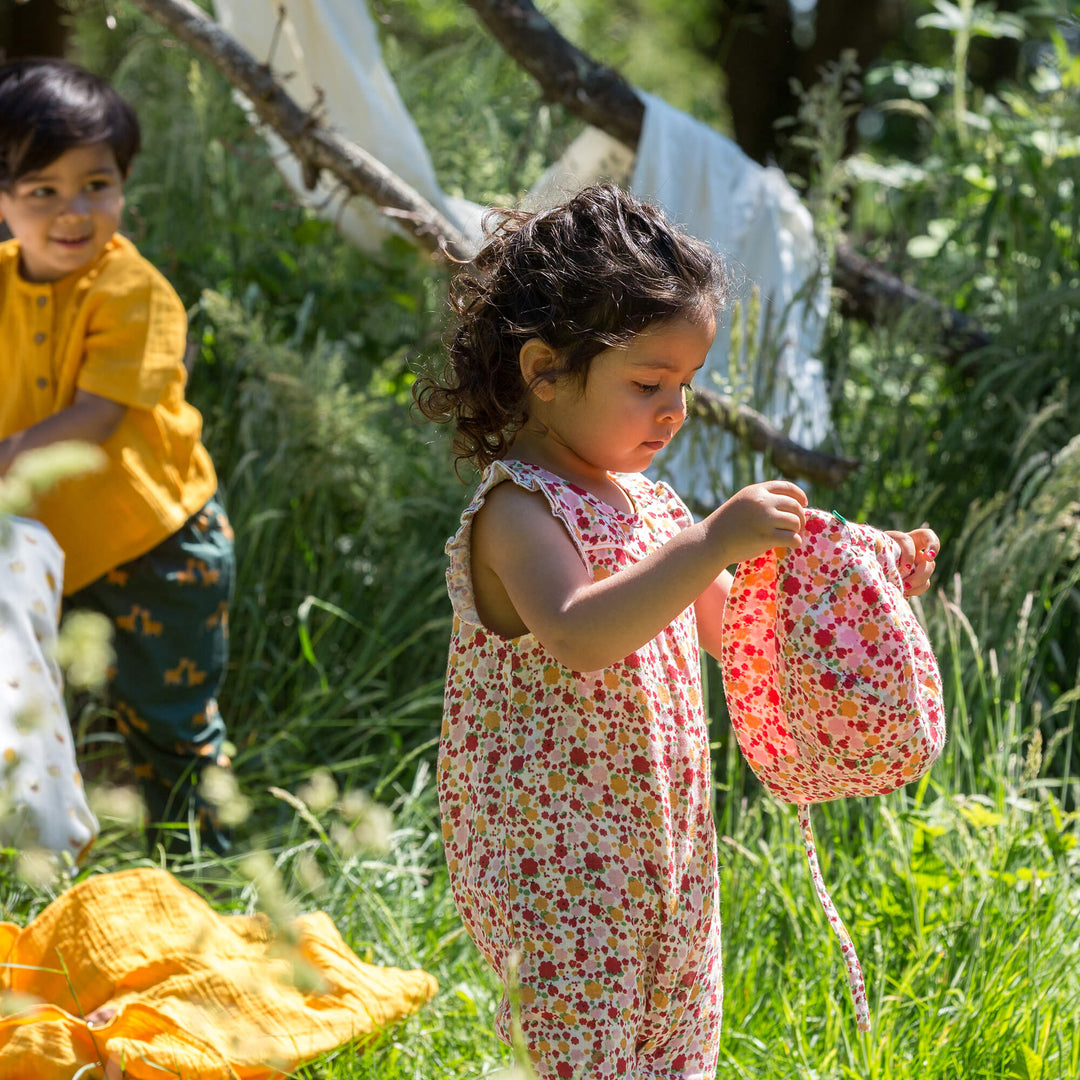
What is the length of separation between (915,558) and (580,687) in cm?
45

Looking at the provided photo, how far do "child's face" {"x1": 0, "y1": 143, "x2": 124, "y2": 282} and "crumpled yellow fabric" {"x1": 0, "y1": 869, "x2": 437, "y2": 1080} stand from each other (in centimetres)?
120

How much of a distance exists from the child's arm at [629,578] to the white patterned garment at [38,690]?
3.27ft

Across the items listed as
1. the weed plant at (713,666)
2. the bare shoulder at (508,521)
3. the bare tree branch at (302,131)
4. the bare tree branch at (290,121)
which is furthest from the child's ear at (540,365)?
the bare tree branch at (290,121)

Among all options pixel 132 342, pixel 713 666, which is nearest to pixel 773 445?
pixel 713 666

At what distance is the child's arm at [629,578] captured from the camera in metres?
1.29

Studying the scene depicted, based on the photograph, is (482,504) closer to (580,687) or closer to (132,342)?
(580,687)

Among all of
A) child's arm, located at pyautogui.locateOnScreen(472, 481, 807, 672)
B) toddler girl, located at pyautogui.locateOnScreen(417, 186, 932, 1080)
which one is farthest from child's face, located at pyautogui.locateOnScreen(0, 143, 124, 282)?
child's arm, located at pyautogui.locateOnScreen(472, 481, 807, 672)

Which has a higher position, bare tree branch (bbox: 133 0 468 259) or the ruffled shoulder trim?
bare tree branch (bbox: 133 0 468 259)

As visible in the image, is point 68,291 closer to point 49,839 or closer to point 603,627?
point 49,839

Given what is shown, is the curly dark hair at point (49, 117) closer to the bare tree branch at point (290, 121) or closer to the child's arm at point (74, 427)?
the child's arm at point (74, 427)

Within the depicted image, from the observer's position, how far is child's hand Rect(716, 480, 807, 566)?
1.29 meters

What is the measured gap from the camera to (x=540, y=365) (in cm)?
144

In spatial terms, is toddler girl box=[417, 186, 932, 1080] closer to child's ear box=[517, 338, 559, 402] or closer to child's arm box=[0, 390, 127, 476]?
child's ear box=[517, 338, 559, 402]

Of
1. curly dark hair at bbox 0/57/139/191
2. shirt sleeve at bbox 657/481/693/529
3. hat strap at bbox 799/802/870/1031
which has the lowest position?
hat strap at bbox 799/802/870/1031
